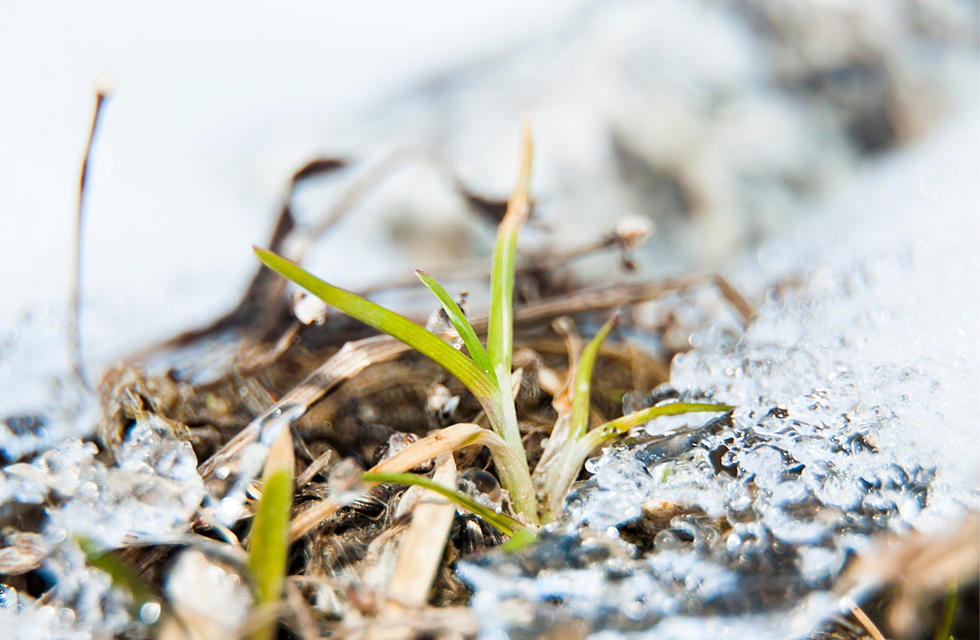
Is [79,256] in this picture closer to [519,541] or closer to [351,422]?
[351,422]

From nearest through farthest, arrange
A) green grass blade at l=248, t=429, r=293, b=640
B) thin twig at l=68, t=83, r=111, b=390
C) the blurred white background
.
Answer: green grass blade at l=248, t=429, r=293, b=640 < thin twig at l=68, t=83, r=111, b=390 < the blurred white background

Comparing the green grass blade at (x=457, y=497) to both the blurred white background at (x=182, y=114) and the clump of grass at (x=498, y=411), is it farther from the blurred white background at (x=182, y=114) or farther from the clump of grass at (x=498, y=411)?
the blurred white background at (x=182, y=114)

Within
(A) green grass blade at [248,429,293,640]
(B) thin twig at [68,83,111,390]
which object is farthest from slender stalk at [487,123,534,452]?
(B) thin twig at [68,83,111,390]

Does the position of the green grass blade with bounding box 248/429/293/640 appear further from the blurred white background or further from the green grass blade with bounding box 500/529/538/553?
the blurred white background

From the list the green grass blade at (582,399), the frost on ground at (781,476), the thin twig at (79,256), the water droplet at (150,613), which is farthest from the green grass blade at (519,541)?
the thin twig at (79,256)

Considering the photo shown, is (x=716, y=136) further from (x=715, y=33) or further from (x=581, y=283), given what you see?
(x=581, y=283)

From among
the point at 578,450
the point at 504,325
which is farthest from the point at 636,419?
the point at 504,325
